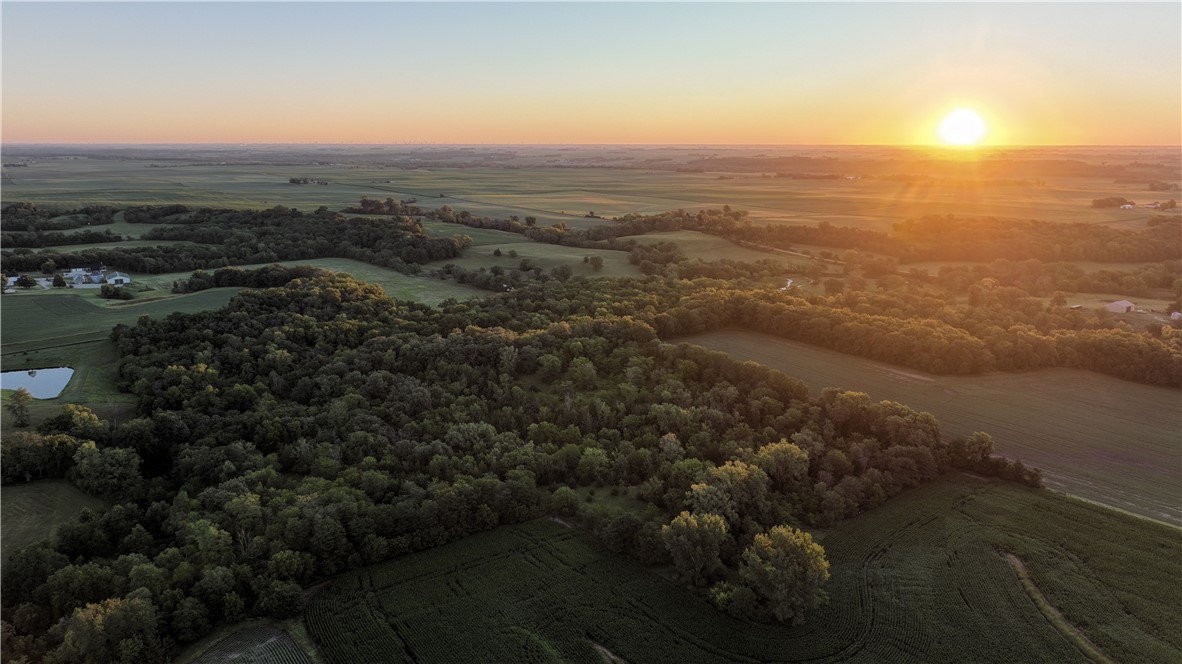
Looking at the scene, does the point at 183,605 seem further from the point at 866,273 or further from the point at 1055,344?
the point at 866,273

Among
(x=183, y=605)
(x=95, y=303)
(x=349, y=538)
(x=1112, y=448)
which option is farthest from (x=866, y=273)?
(x=95, y=303)

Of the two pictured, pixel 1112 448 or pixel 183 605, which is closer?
pixel 183 605

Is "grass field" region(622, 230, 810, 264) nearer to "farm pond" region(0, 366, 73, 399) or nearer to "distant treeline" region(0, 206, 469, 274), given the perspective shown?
"distant treeline" region(0, 206, 469, 274)

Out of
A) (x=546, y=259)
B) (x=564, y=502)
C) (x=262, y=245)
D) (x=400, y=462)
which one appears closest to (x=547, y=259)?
(x=546, y=259)

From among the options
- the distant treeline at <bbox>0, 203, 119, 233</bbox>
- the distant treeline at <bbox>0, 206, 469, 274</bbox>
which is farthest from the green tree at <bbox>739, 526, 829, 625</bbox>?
the distant treeline at <bbox>0, 203, 119, 233</bbox>

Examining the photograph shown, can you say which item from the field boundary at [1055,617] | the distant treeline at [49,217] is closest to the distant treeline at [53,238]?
the distant treeline at [49,217]

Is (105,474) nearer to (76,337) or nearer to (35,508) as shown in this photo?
(35,508)
